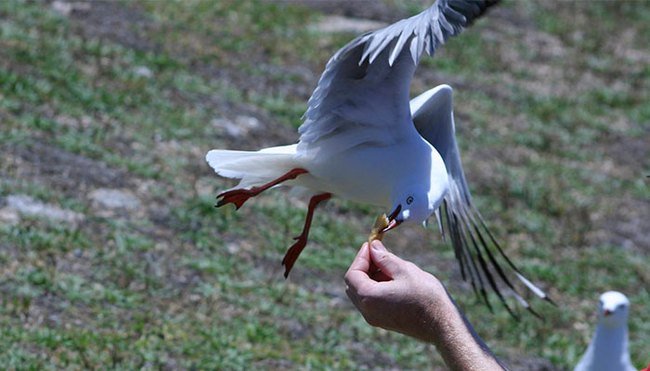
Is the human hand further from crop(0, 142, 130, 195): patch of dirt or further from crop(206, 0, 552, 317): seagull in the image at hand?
crop(0, 142, 130, 195): patch of dirt

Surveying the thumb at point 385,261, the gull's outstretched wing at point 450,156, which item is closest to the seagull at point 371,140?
the gull's outstretched wing at point 450,156

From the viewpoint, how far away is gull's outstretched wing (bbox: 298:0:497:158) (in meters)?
3.77

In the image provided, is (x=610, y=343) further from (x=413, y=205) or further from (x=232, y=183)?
(x=232, y=183)

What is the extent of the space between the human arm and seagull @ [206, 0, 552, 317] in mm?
860

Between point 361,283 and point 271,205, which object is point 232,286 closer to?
point 271,205

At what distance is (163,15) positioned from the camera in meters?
8.08

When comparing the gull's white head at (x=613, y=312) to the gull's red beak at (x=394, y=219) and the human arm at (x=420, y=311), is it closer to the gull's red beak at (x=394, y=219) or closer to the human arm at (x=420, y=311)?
the gull's red beak at (x=394, y=219)

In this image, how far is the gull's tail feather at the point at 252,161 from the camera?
4262 millimetres

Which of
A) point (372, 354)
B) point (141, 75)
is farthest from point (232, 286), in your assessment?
point (141, 75)

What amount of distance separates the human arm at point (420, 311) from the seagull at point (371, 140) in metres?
0.86

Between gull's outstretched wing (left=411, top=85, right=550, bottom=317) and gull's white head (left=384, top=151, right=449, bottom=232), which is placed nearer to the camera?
gull's white head (left=384, top=151, right=449, bottom=232)

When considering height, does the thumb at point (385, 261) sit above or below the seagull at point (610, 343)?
above

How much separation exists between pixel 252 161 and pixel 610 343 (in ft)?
5.55

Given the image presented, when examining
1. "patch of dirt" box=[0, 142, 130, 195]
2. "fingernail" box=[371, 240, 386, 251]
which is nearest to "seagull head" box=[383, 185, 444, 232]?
"fingernail" box=[371, 240, 386, 251]
